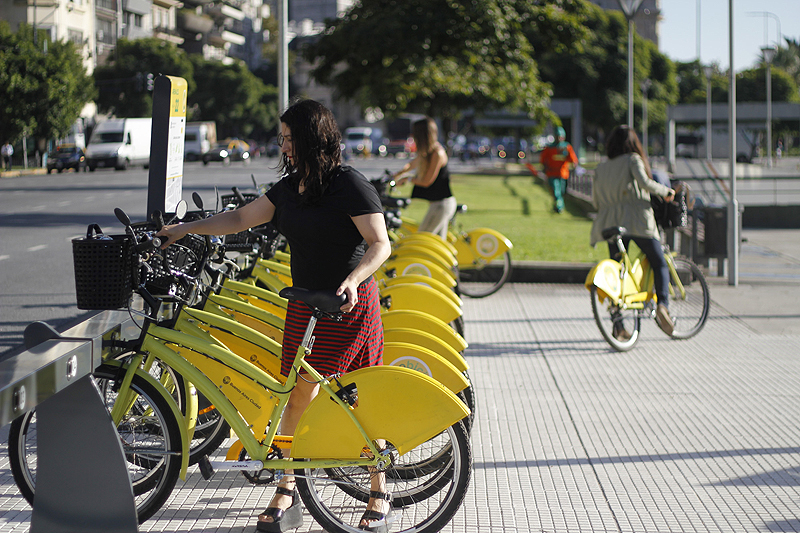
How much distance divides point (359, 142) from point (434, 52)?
50425mm

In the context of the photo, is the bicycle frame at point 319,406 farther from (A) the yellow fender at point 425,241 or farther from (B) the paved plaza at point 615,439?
(A) the yellow fender at point 425,241

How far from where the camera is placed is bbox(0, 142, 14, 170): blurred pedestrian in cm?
3684

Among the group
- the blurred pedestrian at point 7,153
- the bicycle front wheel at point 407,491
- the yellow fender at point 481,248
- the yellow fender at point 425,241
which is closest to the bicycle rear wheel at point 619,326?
the yellow fender at point 425,241

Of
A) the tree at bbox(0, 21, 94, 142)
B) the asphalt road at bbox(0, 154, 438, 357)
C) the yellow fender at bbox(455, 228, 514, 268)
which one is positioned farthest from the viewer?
the tree at bbox(0, 21, 94, 142)

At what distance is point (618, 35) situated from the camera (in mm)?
65062

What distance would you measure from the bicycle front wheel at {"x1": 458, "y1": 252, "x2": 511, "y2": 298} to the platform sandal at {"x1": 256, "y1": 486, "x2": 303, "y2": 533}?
19.0 feet

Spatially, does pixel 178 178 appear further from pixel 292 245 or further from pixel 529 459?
pixel 529 459

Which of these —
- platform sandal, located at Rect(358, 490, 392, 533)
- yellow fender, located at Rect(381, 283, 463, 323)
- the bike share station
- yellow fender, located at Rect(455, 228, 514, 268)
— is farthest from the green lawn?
the bike share station

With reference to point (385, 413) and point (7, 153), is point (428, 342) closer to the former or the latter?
point (385, 413)

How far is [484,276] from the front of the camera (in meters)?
9.65

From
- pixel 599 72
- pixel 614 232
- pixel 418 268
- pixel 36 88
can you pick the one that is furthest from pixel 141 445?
pixel 599 72

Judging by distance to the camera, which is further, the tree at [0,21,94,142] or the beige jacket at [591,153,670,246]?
the tree at [0,21,94,142]

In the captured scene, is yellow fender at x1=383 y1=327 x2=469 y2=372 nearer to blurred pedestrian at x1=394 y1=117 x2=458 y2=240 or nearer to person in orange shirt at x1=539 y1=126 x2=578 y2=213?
blurred pedestrian at x1=394 y1=117 x2=458 y2=240

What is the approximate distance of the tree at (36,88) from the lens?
38.6 meters
